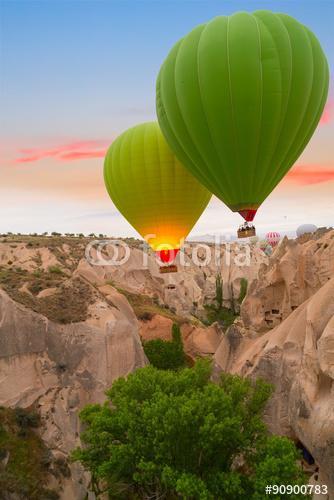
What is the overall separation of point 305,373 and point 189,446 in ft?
15.5

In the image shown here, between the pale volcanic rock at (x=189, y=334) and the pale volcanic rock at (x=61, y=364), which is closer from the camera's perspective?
the pale volcanic rock at (x=61, y=364)

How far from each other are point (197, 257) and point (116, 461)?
7375cm

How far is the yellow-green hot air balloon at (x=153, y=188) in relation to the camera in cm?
2175

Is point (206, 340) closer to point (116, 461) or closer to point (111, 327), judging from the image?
point (111, 327)

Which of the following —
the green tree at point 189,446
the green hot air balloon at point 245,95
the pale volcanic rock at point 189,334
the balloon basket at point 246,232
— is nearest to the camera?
the green tree at point 189,446

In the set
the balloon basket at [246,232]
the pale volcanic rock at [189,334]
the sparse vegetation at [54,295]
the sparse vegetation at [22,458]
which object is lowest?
the sparse vegetation at [22,458]

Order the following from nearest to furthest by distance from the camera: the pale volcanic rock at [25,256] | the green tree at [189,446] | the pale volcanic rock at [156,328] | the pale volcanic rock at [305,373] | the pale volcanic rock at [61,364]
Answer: the green tree at [189,446], the pale volcanic rock at [305,373], the pale volcanic rock at [61,364], the pale volcanic rock at [156,328], the pale volcanic rock at [25,256]

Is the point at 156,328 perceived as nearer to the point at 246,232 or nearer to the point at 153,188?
the point at 153,188

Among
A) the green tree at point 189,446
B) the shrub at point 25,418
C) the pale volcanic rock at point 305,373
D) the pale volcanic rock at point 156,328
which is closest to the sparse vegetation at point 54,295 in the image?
the shrub at point 25,418

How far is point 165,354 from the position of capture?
93.2 ft

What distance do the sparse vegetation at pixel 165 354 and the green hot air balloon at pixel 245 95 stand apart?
48.0 ft

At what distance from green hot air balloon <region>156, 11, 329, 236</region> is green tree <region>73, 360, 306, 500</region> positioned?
6484 mm

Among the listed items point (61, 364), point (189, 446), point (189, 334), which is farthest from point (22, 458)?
point (189, 334)
